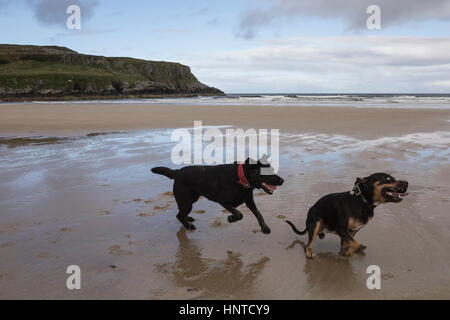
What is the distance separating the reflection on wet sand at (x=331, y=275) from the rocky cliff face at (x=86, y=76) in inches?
2839

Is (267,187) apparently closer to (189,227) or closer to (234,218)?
(234,218)

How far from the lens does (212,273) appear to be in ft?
11.7

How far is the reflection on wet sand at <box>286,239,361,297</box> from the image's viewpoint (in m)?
3.26

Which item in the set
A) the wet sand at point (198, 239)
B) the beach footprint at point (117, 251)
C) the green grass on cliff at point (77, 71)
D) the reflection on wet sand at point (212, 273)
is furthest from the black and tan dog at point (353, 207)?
the green grass on cliff at point (77, 71)

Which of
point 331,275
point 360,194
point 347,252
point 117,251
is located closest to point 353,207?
point 360,194

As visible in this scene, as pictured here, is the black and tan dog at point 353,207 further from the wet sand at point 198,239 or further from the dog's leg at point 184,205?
the dog's leg at point 184,205

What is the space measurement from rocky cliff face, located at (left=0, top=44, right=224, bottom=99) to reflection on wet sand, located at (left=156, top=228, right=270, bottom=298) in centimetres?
7130

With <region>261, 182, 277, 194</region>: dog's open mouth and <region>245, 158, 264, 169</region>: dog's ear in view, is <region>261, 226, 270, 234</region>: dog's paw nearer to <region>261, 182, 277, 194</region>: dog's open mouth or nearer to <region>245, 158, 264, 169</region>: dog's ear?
<region>261, 182, 277, 194</region>: dog's open mouth

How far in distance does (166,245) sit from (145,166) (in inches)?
173

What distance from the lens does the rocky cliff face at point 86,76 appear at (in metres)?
71.9

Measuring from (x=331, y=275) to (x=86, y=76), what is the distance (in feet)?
289

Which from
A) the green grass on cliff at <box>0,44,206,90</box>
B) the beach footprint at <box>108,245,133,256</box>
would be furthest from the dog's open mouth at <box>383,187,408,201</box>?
the green grass on cliff at <box>0,44,206,90</box>
